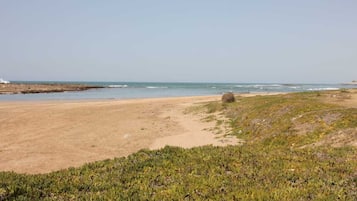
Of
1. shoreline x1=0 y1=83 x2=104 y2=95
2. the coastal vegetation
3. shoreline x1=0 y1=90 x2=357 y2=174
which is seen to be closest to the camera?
the coastal vegetation

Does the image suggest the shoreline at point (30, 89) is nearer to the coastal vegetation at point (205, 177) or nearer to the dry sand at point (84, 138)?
the dry sand at point (84, 138)

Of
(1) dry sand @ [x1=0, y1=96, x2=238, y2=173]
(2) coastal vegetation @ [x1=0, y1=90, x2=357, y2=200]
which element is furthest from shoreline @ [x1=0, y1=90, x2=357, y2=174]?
(2) coastal vegetation @ [x1=0, y1=90, x2=357, y2=200]

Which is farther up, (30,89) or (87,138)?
(30,89)

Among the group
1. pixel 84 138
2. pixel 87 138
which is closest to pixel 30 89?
pixel 84 138

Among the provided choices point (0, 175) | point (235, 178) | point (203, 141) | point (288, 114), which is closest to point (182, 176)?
point (235, 178)

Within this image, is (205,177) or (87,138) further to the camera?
(87,138)

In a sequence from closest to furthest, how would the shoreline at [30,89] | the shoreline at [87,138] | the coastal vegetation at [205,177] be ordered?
the coastal vegetation at [205,177]
the shoreline at [87,138]
the shoreline at [30,89]

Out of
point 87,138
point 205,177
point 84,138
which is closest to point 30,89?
point 84,138

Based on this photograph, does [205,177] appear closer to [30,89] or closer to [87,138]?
[87,138]

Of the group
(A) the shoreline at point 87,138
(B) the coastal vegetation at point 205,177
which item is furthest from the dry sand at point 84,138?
(B) the coastal vegetation at point 205,177

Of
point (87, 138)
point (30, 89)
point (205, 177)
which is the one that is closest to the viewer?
point (205, 177)

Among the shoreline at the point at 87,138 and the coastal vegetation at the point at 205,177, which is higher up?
the coastal vegetation at the point at 205,177

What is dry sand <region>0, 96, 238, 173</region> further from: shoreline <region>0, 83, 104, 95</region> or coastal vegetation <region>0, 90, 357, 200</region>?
shoreline <region>0, 83, 104, 95</region>

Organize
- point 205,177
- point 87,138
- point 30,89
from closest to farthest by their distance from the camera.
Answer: point 205,177, point 87,138, point 30,89
